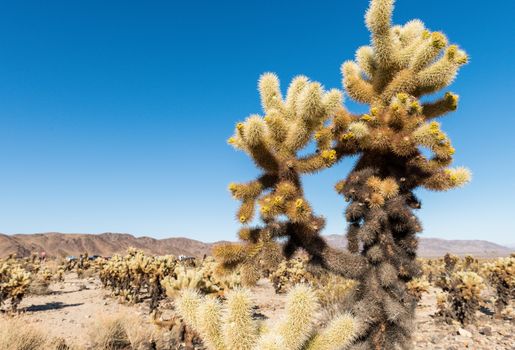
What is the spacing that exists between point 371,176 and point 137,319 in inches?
234

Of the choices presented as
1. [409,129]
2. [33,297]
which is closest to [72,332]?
[33,297]

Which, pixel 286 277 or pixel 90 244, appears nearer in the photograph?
pixel 286 277

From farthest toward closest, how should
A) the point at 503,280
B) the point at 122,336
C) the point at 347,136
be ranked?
the point at 503,280, the point at 122,336, the point at 347,136

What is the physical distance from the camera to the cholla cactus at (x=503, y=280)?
10.0 metres

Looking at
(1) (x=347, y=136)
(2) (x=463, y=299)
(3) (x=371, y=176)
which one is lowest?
(2) (x=463, y=299)

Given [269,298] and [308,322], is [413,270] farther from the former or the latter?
[269,298]

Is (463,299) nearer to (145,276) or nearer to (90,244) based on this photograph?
(145,276)

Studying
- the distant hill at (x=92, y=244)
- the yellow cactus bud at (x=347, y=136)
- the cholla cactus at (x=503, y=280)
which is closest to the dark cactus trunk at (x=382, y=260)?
the yellow cactus bud at (x=347, y=136)

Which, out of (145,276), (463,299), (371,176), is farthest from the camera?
(145,276)

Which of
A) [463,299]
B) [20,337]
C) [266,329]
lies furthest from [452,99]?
[463,299]

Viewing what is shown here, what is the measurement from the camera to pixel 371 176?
3779mm

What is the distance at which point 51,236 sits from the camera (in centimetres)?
6519

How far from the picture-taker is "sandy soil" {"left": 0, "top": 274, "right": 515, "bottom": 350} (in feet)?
24.2

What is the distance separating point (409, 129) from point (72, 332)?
315 inches
